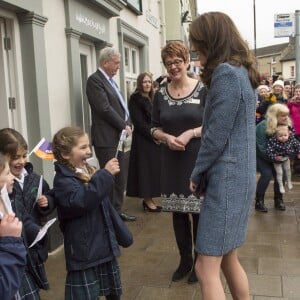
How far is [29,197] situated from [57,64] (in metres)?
2.89

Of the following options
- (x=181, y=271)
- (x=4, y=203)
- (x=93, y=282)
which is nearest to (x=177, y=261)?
(x=181, y=271)

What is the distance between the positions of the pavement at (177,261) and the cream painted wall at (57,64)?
1506 mm

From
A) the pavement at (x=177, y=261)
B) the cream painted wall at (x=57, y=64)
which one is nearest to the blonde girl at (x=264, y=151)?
the pavement at (x=177, y=261)

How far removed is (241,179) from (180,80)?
1.41m

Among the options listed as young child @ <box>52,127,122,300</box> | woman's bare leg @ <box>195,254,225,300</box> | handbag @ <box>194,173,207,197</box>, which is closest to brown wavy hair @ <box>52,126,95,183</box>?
young child @ <box>52,127,122,300</box>

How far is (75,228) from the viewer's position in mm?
2893

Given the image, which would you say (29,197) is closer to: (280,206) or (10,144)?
(10,144)

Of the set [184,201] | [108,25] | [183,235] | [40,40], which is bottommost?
[183,235]

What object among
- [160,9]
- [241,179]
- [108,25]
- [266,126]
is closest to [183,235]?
[241,179]

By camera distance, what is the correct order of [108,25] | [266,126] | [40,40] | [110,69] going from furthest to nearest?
[108,25]
[266,126]
[110,69]
[40,40]

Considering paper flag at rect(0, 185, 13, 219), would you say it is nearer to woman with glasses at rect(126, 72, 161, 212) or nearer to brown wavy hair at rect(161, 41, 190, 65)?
brown wavy hair at rect(161, 41, 190, 65)

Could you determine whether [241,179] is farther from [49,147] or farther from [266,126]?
[266,126]

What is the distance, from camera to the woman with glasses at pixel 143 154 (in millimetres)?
6051

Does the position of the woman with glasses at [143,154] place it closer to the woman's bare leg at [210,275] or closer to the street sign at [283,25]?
the woman's bare leg at [210,275]
